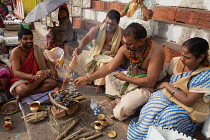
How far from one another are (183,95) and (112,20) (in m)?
2.22

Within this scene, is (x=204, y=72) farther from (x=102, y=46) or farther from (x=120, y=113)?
(x=102, y=46)

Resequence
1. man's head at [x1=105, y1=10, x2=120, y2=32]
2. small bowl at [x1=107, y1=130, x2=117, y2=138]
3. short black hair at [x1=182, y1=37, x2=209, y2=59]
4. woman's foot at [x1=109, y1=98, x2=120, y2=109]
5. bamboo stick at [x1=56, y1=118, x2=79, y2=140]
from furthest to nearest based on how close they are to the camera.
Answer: man's head at [x1=105, y1=10, x2=120, y2=32]
woman's foot at [x1=109, y1=98, x2=120, y2=109]
small bowl at [x1=107, y1=130, x2=117, y2=138]
bamboo stick at [x1=56, y1=118, x2=79, y2=140]
short black hair at [x1=182, y1=37, x2=209, y2=59]

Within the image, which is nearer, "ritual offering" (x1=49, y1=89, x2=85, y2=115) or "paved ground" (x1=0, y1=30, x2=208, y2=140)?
"paved ground" (x1=0, y1=30, x2=208, y2=140)

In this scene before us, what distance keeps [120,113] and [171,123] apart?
82cm

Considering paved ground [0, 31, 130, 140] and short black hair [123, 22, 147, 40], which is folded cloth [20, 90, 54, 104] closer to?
paved ground [0, 31, 130, 140]

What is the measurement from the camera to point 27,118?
8.84 ft

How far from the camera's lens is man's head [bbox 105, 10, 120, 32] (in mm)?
3551

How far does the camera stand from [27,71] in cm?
355

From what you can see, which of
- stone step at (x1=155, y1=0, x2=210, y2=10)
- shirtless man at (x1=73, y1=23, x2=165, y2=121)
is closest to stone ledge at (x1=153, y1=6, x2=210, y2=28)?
stone step at (x1=155, y1=0, x2=210, y2=10)

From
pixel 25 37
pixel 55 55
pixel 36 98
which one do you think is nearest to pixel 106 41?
pixel 55 55

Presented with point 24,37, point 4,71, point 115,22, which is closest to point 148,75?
point 115,22

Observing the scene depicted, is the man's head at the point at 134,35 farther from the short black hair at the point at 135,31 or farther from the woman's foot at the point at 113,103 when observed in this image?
the woman's foot at the point at 113,103

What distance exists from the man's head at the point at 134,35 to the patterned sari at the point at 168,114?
0.80 metres

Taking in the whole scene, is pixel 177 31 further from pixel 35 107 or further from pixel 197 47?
pixel 35 107
